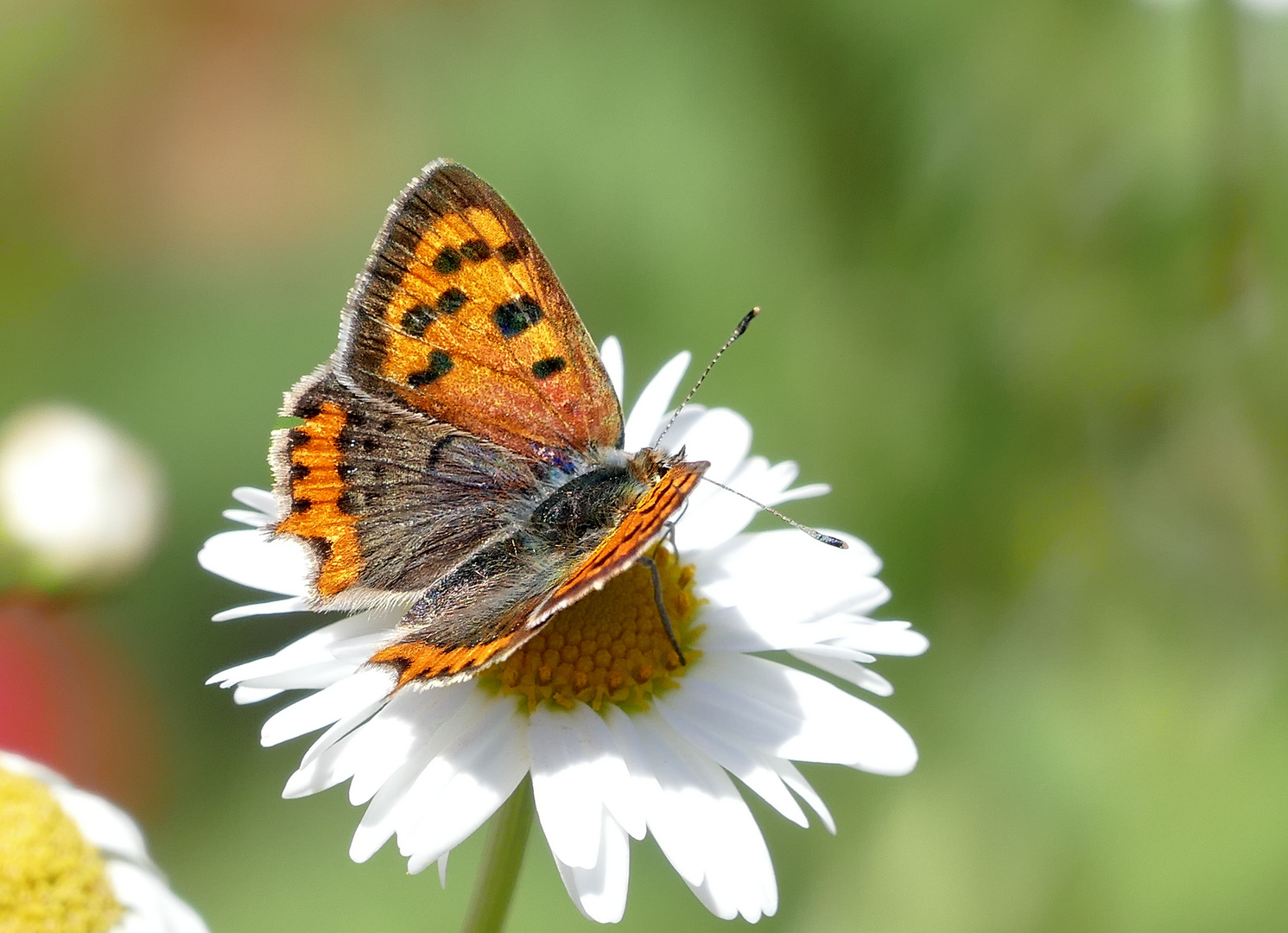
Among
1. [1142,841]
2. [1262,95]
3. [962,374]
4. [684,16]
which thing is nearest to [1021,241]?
[962,374]

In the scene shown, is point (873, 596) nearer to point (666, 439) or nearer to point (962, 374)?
point (666, 439)

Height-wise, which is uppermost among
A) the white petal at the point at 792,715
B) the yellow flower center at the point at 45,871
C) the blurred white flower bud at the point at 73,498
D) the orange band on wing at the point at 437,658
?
the white petal at the point at 792,715

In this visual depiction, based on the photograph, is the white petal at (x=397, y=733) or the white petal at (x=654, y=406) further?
the white petal at (x=654, y=406)

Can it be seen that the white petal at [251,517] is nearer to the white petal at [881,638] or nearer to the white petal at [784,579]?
the white petal at [784,579]

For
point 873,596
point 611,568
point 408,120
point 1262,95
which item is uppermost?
point 1262,95

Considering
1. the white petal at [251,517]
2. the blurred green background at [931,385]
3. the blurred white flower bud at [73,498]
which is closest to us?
the white petal at [251,517]

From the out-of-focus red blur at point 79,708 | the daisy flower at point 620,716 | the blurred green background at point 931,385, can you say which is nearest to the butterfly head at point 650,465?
the daisy flower at point 620,716

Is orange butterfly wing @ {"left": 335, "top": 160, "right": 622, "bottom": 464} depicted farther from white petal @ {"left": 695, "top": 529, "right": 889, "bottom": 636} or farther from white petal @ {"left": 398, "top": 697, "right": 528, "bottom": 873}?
white petal @ {"left": 398, "top": 697, "right": 528, "bottom": 873}
